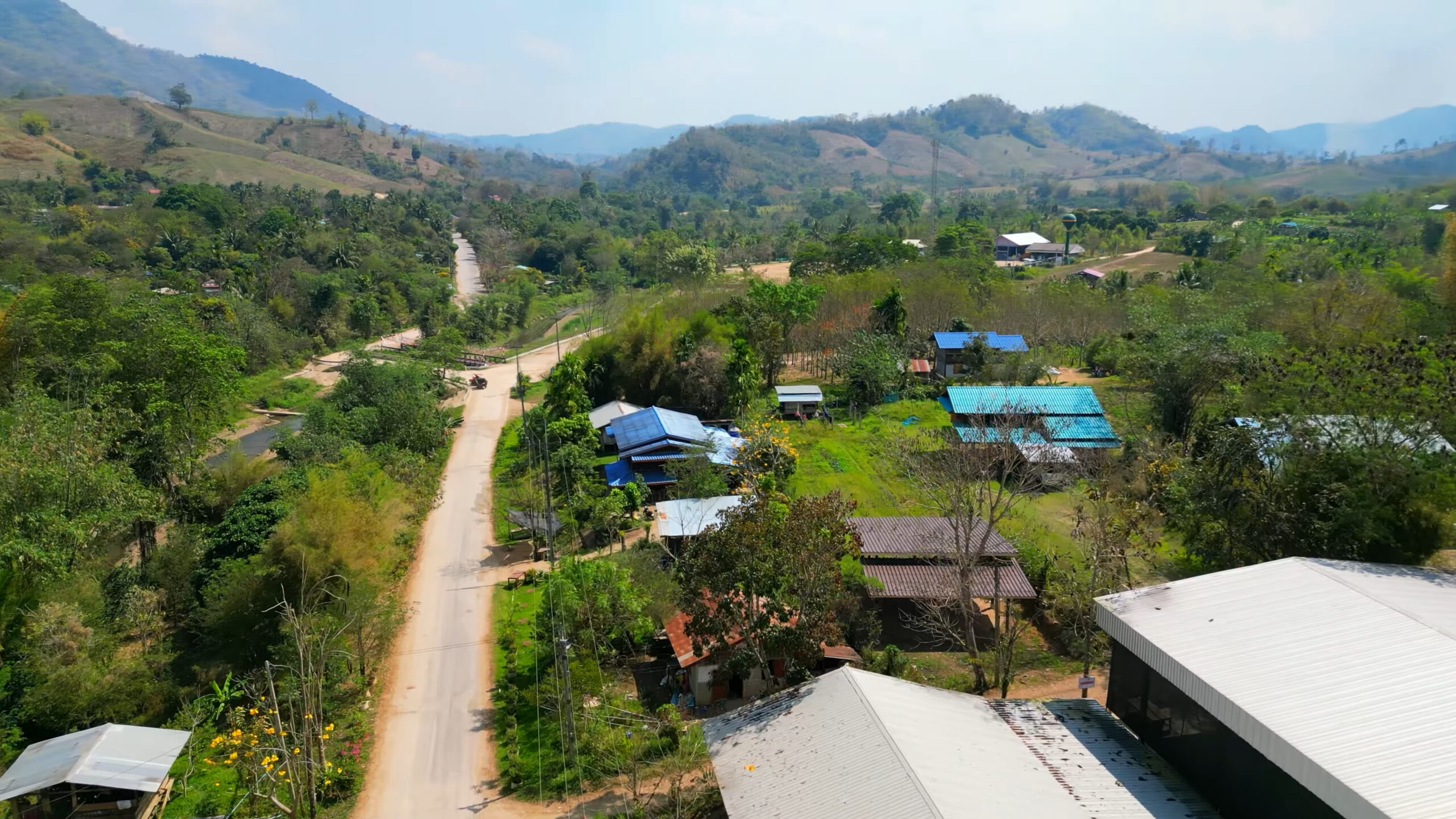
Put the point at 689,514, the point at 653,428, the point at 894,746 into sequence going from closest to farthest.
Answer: the point at 894,746, the point at 689,514, the point at 653,428

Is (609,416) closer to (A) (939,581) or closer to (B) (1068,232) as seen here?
(A) (939,581)

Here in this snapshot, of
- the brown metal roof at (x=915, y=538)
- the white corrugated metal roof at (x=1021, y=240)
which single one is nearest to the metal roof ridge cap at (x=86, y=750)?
the brown metal roof at (x=915, y=538)

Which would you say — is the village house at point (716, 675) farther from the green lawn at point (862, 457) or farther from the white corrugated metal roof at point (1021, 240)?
the white corrugated metal roof at point (1021, 240)

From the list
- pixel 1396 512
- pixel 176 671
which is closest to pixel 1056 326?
pixel 1396 512

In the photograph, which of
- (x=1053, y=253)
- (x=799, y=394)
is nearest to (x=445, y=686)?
(x=799, y=394)

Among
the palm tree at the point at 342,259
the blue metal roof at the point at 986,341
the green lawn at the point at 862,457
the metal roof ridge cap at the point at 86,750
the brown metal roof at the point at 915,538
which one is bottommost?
the metal roof ridge cap at the point at 86,750

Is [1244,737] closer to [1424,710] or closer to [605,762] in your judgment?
[1424,710]
